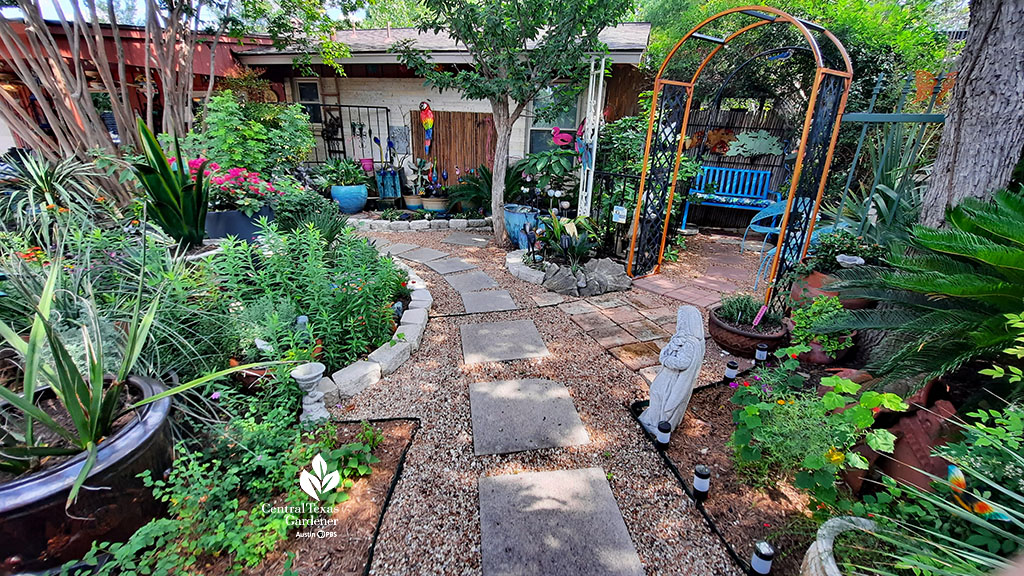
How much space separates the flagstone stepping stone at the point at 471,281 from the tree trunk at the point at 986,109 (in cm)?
320

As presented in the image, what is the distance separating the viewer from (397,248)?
5.28 meters

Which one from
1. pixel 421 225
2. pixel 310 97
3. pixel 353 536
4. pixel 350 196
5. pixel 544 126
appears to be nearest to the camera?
pixel 353 536

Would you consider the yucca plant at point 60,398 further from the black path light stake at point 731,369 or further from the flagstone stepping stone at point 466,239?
the flagstone stepping stone at point 466,239

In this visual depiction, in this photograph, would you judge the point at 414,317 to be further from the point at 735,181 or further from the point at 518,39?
the point at 735,181

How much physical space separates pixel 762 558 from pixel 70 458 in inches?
87.9

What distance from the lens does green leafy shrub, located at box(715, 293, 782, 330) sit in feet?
9.28

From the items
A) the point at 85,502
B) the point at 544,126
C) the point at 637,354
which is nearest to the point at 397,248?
the point at 544,126

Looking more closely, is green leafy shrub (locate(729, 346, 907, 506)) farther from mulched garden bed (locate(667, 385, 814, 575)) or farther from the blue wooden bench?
the blue wooden bench

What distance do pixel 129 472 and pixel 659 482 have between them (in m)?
1.96

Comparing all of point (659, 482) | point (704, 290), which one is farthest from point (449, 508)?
point (704, 290)

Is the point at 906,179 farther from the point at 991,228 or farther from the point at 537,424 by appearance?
the point at 537,424

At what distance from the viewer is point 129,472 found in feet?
Answer: 4.23

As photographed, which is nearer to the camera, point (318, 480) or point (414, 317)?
point (318, 480)

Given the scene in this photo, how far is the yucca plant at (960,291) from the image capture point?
4.57 ft
